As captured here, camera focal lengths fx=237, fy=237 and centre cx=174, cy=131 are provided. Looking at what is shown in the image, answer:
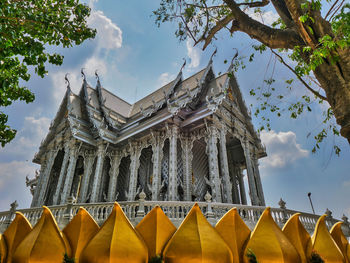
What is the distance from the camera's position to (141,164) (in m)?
14.0

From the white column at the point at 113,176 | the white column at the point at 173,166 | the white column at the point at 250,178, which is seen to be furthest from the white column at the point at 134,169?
the white column at the point at 250,178

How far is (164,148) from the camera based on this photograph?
1356 centimetres

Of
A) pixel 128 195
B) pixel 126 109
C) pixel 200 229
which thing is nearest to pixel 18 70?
pixel 200 229

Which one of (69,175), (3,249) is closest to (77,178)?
(69,175)

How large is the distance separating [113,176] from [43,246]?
36.8ft

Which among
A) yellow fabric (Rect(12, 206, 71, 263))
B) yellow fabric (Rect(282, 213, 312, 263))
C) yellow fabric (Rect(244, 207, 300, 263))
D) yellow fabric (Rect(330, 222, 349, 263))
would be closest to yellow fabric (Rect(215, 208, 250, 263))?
yellow fabric (Rect(244, 207, 300, 263))

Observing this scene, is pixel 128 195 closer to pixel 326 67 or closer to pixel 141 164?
pixel 141 164

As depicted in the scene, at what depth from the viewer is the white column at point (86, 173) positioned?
13375 mm

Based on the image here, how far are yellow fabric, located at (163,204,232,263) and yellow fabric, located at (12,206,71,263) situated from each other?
1.33 m

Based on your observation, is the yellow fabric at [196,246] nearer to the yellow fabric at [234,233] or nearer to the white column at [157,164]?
the yellow fabric at [234,233]

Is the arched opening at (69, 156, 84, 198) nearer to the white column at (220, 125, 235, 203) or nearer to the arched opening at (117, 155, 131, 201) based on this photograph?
the arched opening at (117, 155, 131, 201)

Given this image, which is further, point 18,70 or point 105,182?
point 105,182

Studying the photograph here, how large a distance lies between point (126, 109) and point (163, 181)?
33.5 feet

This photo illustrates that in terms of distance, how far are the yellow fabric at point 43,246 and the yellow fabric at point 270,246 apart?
93.6 inches
